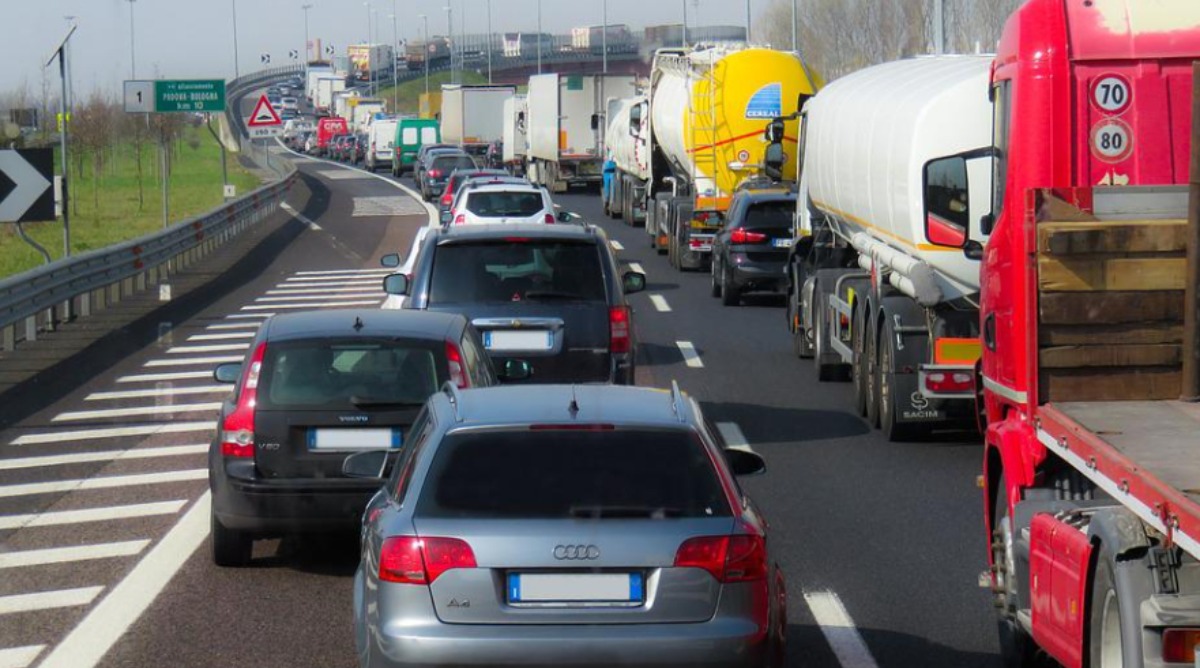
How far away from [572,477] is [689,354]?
51.8ft

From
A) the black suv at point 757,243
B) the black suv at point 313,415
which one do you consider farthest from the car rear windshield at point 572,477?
the black suv at point 757,243

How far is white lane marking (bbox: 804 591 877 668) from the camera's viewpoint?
8.78m

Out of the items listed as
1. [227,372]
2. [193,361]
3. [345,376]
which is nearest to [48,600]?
[345,376]

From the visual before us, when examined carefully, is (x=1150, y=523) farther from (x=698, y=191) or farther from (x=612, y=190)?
(x=612, y=190)

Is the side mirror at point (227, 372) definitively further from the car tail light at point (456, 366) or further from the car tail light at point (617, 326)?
the car tail light at point (617, 326)

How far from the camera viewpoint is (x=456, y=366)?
1085 centimetres

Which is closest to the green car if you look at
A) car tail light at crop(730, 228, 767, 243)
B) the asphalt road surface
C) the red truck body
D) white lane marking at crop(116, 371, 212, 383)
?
car tail light at crop(730, 228, 767, 243)

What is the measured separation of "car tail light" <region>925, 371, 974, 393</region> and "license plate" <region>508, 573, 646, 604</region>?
8899 mm

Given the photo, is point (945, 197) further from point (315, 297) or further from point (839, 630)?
point (315, 297)

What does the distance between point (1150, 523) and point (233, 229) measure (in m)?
39.8

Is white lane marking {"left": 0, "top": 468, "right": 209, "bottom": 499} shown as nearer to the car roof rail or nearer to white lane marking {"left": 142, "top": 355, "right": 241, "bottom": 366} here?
the car roof rail

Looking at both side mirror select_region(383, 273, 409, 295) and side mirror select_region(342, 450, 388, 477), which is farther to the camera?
side mirror select_region(383, 273, 409, 295)

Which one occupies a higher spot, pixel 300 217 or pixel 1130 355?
pixel 1130 355

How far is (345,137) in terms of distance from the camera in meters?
117
